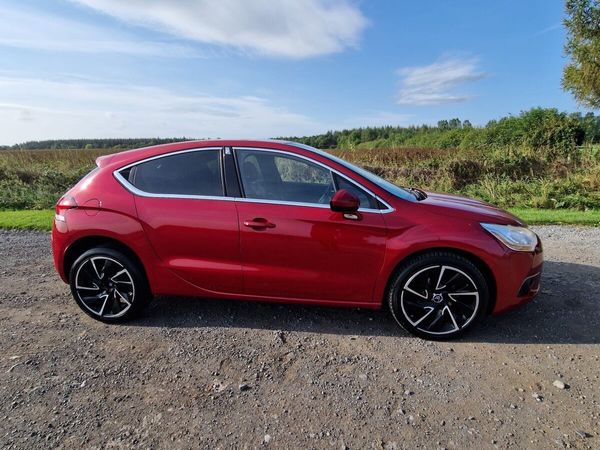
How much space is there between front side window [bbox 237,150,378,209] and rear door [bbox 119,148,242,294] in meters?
0.24

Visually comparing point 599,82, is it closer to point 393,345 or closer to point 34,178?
point 393,345

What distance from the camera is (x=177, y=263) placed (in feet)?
12.0

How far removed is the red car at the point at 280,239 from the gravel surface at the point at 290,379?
0.32 meters

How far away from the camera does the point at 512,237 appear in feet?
11.2

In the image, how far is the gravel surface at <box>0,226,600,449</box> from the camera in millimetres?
2402

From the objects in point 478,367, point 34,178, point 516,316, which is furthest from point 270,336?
point 34,178

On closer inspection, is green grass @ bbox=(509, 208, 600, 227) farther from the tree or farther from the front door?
the tree

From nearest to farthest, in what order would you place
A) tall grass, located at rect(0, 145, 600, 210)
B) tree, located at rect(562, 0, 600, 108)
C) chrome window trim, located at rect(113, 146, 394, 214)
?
1. chrome window trim, located at rect(113, 146, 394, 214)
2. tall grass, located at rect(0, 145, 600, 210)
3. tree, located at rect(562, 0, 600, 108)

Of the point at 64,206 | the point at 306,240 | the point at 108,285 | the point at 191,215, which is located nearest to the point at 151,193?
the point at 191,215

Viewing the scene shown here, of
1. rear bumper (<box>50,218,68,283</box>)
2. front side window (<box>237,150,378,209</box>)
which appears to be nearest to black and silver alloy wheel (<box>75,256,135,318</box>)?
rear bumper (<box>50,218,68,283</box>)

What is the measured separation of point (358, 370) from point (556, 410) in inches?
51.7

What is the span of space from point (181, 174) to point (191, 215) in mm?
431

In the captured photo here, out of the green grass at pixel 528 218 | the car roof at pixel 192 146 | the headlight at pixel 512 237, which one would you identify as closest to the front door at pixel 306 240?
the car roof at pixel 192 146

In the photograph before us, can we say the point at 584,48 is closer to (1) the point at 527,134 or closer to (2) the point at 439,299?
(1) the point at 527,134
